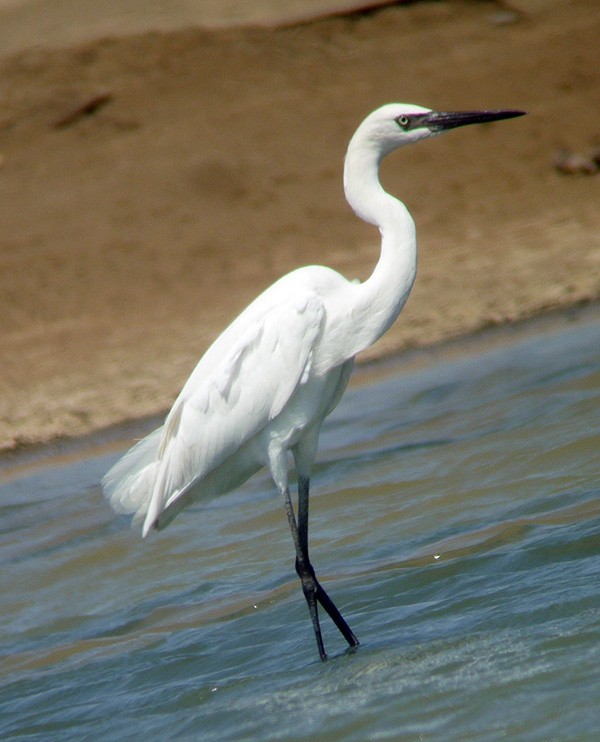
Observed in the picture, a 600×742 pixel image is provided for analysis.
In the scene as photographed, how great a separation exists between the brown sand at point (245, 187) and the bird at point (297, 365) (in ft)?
17.4

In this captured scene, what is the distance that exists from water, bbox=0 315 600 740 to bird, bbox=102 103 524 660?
0.46 metres

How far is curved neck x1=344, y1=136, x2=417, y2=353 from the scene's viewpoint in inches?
210

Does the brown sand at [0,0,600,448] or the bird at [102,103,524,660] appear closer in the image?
the bird at [102,103,524,660]

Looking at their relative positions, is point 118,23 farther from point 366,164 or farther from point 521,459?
point 366,164

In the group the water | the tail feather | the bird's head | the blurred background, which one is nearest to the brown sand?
the blurred background

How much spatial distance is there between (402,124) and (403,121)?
1 centimetres

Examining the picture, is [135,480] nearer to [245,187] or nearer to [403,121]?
[403,121]

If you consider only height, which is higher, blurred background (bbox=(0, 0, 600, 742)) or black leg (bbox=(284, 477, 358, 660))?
black leg (bbox=(284, 477, 358, 660))

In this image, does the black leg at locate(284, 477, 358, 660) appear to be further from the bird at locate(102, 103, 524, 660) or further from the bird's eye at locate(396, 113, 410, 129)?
the bird's eye at locate(396, 113, 410, 129)

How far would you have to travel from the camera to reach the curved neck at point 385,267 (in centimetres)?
534

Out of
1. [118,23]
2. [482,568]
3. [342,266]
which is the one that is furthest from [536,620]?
[118,23]

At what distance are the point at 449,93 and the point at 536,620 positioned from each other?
1331cm

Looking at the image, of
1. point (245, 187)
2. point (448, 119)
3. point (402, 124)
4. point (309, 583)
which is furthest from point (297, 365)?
point (245, 187)

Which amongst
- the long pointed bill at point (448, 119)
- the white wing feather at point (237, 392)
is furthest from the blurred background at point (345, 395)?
the long pointed bill at point (448, 119)
